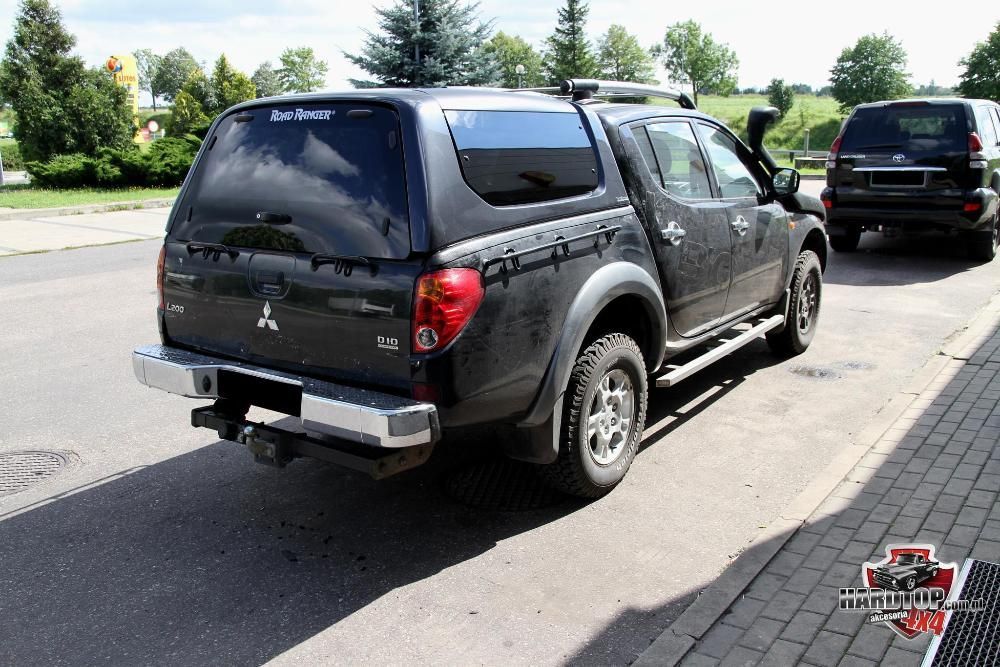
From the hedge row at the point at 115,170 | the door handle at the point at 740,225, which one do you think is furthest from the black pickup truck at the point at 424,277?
the hedge row at the point at 115,170

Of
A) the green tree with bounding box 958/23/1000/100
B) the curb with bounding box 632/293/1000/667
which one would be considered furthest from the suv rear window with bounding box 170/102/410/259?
the green tree with bounding box 958/23/1000/100

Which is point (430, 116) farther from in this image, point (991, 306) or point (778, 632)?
point (991, 306)

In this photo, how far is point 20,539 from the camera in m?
4.09

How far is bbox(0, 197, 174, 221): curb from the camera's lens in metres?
17.8

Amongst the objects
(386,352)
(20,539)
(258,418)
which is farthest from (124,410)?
(386,352)

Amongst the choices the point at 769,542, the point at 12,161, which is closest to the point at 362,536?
the point at 769,542

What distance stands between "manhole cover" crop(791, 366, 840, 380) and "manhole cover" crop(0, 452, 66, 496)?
518 centimetres

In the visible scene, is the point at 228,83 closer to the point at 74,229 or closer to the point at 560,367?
the point at 74,229

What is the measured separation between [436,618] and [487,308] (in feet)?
4.20

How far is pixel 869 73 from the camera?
74.1 metres

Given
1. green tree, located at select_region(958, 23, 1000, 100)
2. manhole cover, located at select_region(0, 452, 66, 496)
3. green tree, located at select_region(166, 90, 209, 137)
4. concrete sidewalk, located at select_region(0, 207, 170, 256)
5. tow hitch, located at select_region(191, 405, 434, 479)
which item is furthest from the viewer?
green tree, located at select_region(958, 23, 1000, 100)

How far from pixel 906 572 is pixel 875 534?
328mm

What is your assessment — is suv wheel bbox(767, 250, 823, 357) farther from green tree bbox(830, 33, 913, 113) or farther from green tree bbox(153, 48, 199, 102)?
green tree bbox(153, 48, 199, 102)

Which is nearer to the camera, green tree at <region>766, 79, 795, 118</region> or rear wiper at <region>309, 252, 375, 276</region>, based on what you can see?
rear wiper at <region>309, 252, 375, 276</region>
